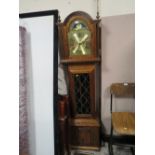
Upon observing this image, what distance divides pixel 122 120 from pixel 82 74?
672mm

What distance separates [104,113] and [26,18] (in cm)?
145

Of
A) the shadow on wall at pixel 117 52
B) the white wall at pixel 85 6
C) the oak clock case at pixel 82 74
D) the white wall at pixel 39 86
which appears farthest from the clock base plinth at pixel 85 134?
the white wall at pixel 85 6

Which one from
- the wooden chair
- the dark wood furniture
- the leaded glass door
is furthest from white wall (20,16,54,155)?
the wooden chair

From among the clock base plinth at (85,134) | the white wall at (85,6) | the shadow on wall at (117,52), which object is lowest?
the clock base plinth at (85,134)

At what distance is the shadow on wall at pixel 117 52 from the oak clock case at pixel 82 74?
13 cm

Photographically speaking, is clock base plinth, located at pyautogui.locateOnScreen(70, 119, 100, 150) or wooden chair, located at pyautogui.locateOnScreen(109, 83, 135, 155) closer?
wooden chair, located at pyautogui.locateOnScreen(109, 83, 135, 155)

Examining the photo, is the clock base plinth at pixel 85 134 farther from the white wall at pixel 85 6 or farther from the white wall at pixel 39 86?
the white wall at pixel 85 6

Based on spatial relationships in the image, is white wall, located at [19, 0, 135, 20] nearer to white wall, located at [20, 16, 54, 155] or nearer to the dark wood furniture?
white wall, located at [20, 16, 54, 155]

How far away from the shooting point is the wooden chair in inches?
61.1

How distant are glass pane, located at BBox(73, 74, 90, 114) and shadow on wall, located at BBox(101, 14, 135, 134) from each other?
27 centimetres

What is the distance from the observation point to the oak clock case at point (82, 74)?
73.4 inches

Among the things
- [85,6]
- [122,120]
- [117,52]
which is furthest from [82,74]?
[85,6]
